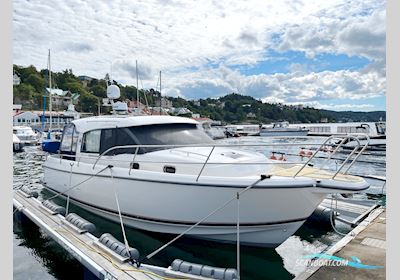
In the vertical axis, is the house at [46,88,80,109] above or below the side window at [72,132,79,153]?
above

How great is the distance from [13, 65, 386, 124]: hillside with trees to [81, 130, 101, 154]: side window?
1973 inches

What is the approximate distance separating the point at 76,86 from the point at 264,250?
82589mm

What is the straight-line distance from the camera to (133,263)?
14.6ft

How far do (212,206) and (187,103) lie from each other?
74515 mm

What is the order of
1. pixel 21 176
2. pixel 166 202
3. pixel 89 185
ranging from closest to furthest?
pixel 166 202 → pixel 89 185 → pixel 21 176

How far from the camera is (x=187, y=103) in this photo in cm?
7900

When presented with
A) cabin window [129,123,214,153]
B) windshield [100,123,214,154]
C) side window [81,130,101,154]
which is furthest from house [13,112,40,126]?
cabin window [129,123,214,153]

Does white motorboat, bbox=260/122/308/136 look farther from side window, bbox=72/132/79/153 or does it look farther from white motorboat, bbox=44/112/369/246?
white motorboat, bbox=44/112/369/246

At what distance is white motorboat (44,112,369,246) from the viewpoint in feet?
16.4

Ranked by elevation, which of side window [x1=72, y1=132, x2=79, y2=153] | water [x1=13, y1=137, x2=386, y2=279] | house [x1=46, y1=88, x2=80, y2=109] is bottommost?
water [x1=13, y1=137, x2=386, y2=279]

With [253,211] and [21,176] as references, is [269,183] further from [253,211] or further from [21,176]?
[21,176]

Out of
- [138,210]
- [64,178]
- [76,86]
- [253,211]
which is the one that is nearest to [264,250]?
[253,211]

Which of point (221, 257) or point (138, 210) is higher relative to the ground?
point (138, 210)

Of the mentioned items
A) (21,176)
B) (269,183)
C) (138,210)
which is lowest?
(21,176)
